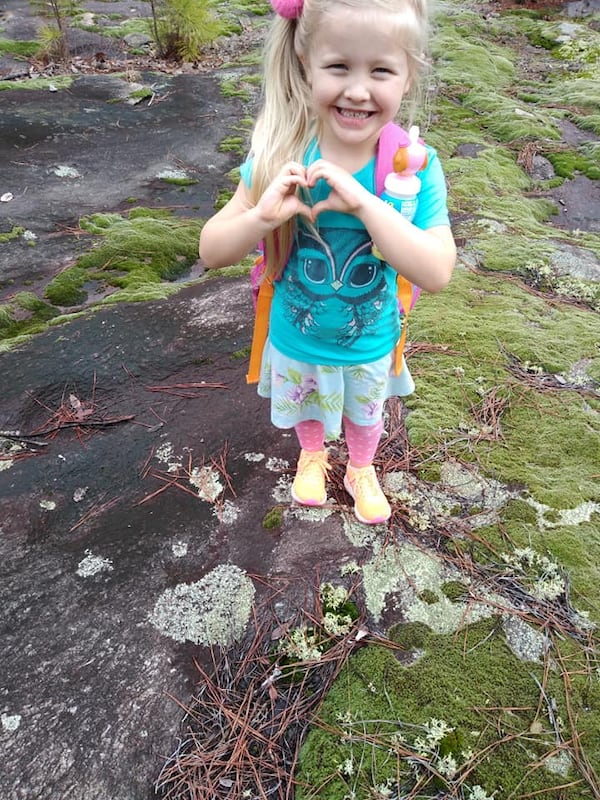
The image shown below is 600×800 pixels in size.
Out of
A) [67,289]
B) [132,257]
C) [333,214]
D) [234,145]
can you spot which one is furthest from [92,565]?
[234,145]

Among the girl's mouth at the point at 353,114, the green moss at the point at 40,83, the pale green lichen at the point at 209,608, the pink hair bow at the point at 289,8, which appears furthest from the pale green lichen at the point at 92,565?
the green moss at the point at 40,83

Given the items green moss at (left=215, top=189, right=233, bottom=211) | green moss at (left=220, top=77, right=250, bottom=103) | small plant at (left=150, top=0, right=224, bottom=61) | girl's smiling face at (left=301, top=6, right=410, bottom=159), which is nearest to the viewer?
girl's smiling face at (left=301, top=6, right=410, bottom=159)

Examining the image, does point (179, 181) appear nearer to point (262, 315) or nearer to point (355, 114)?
point (262, 315)

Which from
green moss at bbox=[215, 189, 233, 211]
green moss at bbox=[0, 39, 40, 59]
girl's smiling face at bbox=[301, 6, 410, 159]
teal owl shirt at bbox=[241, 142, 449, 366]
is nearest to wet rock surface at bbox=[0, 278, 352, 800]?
teal owl shirt at bbox=[241, 142, 449, 366]

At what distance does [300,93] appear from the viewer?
1755mm

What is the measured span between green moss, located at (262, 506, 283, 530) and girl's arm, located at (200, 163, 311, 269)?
46.3 inches

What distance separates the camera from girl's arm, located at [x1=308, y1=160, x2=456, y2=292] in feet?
5.16

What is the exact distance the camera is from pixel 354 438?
8.23 ft

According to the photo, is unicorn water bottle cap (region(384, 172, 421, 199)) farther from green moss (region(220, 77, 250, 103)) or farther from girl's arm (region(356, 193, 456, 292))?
green moss (region(220, 77, 250, 103))

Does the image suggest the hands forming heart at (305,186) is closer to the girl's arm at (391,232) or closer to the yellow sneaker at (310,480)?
the girl's arm at (391,232)

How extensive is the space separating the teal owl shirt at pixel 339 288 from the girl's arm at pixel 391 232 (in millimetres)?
144

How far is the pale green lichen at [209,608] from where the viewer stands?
7.02 feet

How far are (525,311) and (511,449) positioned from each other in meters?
1.44

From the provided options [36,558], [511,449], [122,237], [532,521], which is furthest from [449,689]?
[122,237]
